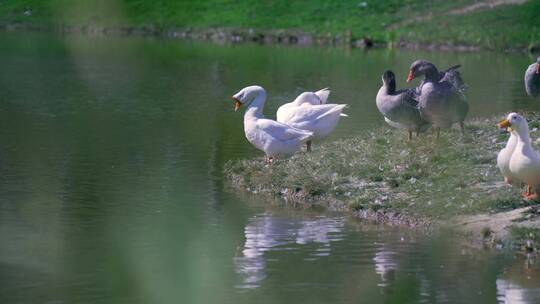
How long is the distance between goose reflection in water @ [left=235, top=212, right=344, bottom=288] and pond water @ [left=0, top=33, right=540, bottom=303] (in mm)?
32

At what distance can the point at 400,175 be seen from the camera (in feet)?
64.0

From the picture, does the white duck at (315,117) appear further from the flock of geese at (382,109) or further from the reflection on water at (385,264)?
the reflection on water at (385,264)

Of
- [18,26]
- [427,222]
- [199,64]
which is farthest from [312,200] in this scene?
[18,26]

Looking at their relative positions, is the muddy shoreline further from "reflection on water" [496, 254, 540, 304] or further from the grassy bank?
"reflection on water" [496, 254, 540, 304]

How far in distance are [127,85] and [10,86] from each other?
4085 millimetres

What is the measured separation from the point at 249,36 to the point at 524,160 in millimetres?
50259

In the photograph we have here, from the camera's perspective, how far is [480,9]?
2502 inches

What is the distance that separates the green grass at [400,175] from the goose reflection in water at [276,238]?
1097 millimetres

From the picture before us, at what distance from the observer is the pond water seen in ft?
45.9

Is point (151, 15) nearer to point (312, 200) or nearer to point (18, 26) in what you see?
point (18, 26)

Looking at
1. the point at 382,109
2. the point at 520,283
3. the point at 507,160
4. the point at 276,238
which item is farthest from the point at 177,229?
the point at 382,109

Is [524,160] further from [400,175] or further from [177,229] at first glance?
[177,229]

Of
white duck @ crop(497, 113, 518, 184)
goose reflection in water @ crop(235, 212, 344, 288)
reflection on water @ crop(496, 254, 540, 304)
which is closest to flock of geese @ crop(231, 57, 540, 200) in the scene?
goose reflection in water @ crop(235, 212, 344, 288)

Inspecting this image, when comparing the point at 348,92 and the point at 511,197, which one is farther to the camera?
the point at 348,92
